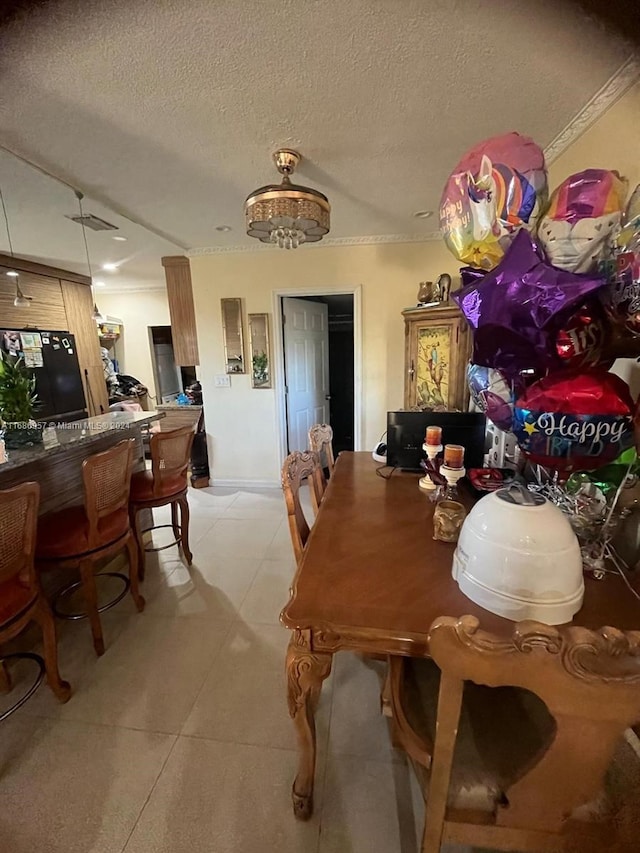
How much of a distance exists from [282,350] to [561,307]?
2914 mm

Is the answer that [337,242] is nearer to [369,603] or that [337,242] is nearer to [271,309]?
[271,309]

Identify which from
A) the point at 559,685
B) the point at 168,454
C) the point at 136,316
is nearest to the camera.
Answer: the point at 559,685

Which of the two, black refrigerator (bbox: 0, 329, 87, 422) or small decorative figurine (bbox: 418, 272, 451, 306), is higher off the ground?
→ small decorative figurine (bbox: 418, 272, 451, 306)

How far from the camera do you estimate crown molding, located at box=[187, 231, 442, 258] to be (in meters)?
3.09

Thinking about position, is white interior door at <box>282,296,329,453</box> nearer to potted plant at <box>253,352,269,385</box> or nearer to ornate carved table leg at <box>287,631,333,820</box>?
potted plant at <box>253,352,269,385</box>

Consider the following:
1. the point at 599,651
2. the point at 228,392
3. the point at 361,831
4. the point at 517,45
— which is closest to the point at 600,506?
the point at 599,651

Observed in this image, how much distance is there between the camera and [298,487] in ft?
4.76

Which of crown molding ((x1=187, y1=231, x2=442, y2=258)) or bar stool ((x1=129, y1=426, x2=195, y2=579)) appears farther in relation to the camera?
crown molding ((x1=187, y1=231, x2=442, y2=258))

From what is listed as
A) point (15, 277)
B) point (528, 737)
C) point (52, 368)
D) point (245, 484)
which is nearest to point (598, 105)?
point (528, 737)

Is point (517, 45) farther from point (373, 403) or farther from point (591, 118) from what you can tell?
point (373, 403)

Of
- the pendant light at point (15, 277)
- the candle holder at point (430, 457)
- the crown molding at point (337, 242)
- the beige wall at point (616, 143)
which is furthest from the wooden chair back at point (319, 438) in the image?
the pendant light at point (15, 277)

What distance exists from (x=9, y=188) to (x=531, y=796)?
3.53 meters

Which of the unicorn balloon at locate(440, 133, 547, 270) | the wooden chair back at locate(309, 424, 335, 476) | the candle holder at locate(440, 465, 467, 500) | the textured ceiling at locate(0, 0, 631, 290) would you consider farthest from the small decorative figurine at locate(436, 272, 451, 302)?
the candle holder at locate(440, 465, 467, 500)

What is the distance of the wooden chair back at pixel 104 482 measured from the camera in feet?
5.12
